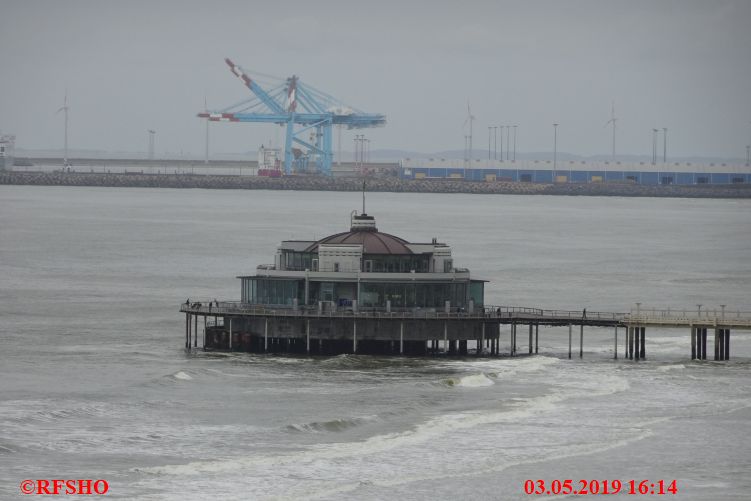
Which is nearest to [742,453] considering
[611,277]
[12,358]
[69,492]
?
[69,492]

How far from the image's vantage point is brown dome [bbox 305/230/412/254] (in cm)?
7012

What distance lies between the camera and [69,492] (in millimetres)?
43594

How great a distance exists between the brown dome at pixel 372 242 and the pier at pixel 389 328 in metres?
3.15

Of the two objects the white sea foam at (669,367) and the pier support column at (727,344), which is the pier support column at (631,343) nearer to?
the white sea foam at (669,367)

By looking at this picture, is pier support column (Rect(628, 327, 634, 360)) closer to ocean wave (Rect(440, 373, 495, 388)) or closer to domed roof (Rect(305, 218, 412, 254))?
ocean wave (Rect(440, 373, 495, 388))

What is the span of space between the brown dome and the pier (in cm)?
315

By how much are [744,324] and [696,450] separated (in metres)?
18.0

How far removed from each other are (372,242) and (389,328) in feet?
15.7

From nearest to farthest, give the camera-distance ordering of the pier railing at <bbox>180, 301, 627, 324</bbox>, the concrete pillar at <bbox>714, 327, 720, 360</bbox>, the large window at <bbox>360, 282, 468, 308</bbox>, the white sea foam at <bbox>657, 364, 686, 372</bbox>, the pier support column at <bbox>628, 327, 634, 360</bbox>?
the white sea foam at <bbox>657, 364, 686, 372</bbox>, the pier railing at <bbox>180, 301, 627, 324</bbox>, the large window at <bbox>360, 282, 468, 308</bbox>, the concrete pillar at <bbox>714, 327, 720, 360</bbox>, the pier support column at <bbox>628, 327, 634, 360</bbox>

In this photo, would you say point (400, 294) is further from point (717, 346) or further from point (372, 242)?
point (717, 346)

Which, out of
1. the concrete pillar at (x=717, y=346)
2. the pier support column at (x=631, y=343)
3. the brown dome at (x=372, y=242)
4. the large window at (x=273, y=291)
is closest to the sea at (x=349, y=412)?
the concrete pillar at (x=717, y=346)

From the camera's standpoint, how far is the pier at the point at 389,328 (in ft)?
221

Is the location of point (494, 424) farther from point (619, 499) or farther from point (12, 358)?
point (12, 358)

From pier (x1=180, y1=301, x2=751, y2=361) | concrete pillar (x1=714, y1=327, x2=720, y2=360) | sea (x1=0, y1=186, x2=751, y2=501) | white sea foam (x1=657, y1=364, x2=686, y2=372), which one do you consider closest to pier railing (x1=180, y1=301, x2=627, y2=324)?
pier (x1=180, y1=301, x2=751, y2=361)
